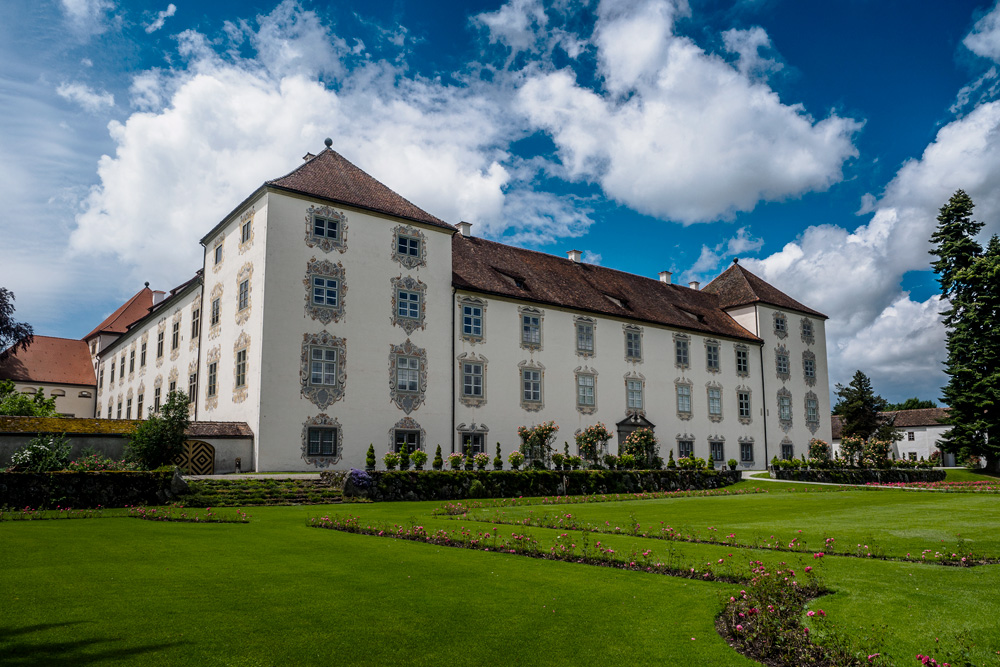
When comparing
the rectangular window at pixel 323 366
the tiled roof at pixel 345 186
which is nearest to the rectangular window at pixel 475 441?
the rectangular window at pixel 323 366

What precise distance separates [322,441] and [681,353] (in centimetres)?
2228

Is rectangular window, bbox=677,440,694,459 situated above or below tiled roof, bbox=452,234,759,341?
below

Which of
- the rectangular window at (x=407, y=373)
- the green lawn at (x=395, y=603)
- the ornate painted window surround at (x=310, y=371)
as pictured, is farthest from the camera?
the rectangular window at (x=407, y=373)

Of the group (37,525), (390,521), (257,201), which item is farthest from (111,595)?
(257,201)

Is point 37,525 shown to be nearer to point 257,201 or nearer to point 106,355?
point 257,201

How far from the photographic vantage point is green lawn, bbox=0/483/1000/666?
5.62m

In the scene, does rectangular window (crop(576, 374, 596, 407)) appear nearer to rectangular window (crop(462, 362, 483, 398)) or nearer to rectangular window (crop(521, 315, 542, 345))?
rectangular window (crop(521, 315, 542, 345))

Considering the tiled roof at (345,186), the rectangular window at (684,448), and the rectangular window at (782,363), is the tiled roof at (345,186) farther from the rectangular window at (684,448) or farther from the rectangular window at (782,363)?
the rectangular window at (782,363)

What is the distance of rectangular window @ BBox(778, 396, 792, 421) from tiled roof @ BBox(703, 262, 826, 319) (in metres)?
6.06

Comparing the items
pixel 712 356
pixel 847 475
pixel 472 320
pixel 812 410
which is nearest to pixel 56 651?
pixel 472 320

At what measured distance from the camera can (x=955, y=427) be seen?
41688 mm

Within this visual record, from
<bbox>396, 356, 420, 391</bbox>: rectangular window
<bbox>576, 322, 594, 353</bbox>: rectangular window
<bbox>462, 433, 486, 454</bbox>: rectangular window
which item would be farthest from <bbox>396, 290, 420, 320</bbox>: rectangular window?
<bbox>576, 322, 594, 353</bbox>: rectangular window

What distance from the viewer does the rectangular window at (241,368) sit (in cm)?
2752

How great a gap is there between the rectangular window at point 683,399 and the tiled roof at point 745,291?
9291 millimetres
